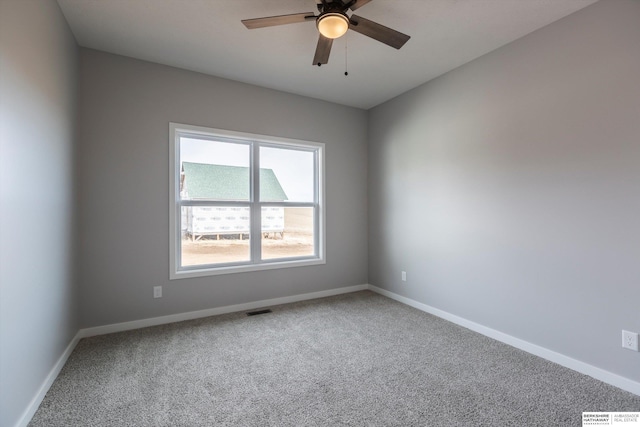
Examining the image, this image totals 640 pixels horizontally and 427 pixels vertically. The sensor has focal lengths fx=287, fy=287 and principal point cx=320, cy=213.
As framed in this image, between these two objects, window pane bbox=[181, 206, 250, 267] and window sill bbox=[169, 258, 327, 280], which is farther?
window pane bbox=[181, 206, 250, 267]

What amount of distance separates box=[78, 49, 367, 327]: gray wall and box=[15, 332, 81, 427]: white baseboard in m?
0.42

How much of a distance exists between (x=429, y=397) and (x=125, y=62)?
4.01m

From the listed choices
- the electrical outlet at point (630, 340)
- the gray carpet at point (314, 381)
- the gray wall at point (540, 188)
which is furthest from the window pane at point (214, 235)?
the electrical outlet at point (630, 340)

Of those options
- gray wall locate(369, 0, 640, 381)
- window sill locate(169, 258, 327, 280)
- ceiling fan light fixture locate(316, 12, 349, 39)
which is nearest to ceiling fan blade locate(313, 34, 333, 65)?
ceiling fan light fixture locate(316, 12, 349, 39)

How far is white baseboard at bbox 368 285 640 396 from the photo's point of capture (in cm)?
200

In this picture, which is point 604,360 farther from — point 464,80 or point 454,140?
point 464,80

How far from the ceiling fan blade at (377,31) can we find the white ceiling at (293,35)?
0.33 metres

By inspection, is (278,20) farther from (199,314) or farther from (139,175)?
(199,314)

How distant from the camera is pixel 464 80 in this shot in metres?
3.08

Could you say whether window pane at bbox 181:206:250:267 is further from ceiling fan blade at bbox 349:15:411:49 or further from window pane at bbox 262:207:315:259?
ceiling fan blade at bbox 349:15:411:49

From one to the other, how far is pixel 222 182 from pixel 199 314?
1569mm

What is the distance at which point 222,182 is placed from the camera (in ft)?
11.7

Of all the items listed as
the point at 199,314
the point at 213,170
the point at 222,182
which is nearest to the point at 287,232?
the point at 222,182

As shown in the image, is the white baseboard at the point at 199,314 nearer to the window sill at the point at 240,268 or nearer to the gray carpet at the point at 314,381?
the gray carpet at the point at 314,381
